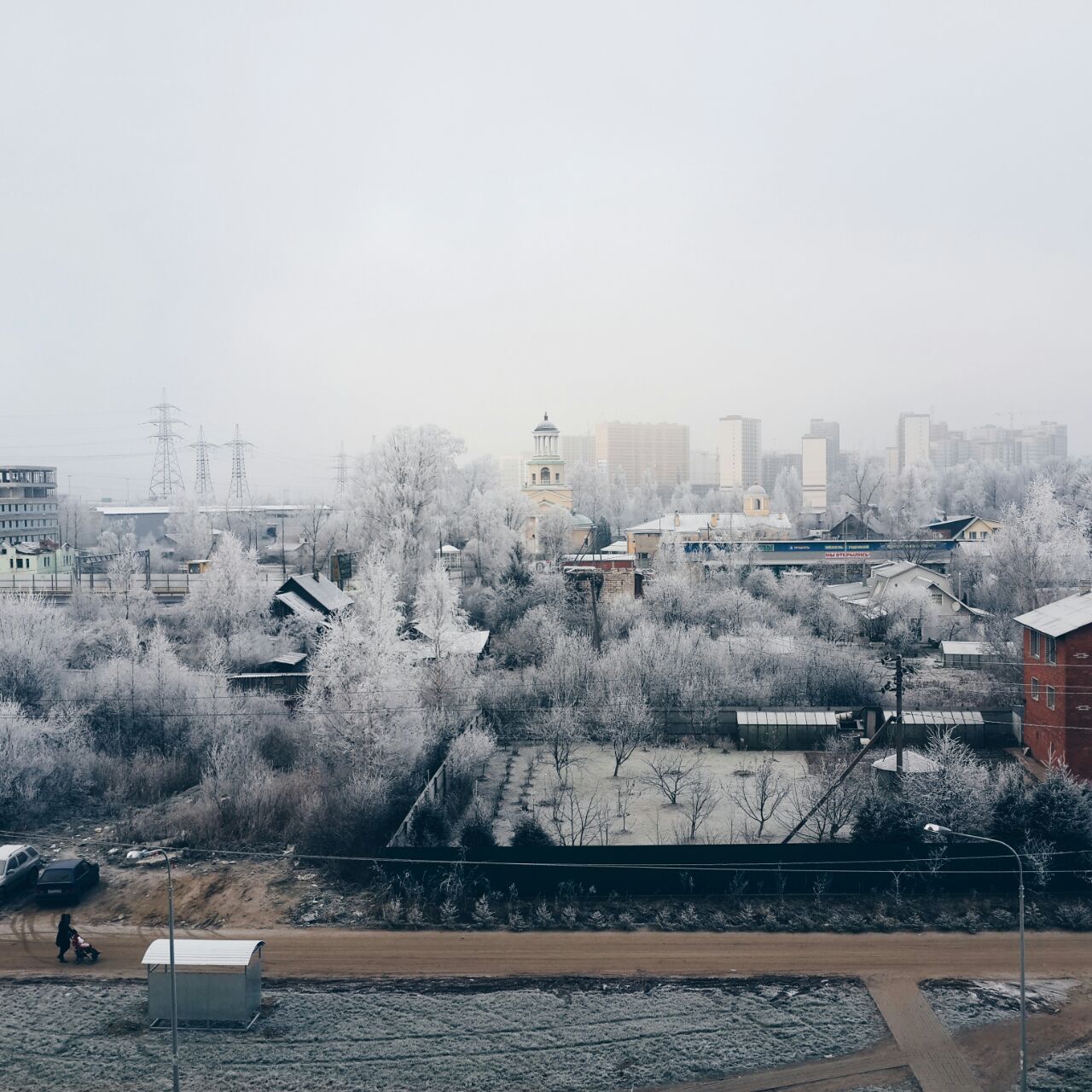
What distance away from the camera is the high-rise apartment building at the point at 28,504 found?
5712 cm

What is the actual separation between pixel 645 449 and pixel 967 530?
114 meters

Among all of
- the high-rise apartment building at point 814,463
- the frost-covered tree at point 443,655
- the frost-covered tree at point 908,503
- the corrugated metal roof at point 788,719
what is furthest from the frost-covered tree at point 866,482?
the corrugated metal roof at point 788,719

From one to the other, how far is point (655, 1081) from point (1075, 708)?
1157 cm

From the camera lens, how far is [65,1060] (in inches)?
400

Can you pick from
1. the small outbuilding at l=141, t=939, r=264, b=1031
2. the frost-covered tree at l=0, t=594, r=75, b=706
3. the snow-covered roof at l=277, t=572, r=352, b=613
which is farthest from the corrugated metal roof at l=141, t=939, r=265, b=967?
the snow-covered roof at l=277, t=572, r=352, b=613

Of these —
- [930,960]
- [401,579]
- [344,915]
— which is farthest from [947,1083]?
[401,579]

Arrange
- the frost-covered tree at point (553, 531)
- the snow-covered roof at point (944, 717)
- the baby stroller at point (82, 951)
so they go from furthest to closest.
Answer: the frost-covered tree at point (553, 531) < the snow-covered roof at point (944, 717) < the baby stroller at point (82, 951)

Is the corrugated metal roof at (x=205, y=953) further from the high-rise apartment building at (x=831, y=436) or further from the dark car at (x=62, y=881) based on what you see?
the high-rise apartment building at (x=831, y=436)

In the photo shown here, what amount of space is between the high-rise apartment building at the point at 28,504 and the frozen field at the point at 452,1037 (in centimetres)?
5066

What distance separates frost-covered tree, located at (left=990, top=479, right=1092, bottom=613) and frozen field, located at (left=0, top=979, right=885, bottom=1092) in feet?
81.4

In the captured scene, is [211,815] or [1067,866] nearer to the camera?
[1067,866]

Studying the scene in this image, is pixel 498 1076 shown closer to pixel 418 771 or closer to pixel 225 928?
pixel 225 928

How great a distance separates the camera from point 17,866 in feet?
47.4

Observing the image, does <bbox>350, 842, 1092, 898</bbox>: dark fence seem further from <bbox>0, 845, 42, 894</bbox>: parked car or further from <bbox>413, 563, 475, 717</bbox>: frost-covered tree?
<bbox>413, 563, 475, 717</bbox>: frost-covered tree
